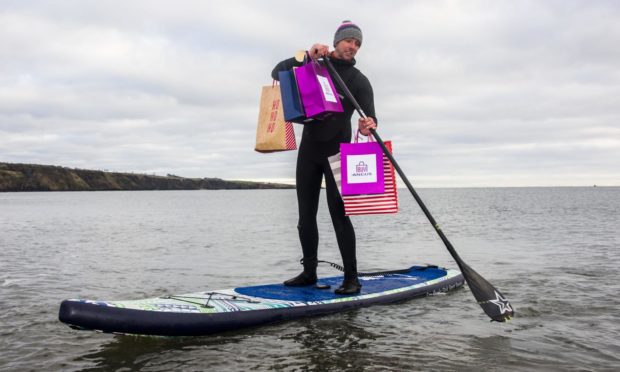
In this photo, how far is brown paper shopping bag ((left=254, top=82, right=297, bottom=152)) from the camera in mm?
5652

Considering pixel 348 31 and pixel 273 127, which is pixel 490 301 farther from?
pixel 348 31

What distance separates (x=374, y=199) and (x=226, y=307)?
1.87 meters

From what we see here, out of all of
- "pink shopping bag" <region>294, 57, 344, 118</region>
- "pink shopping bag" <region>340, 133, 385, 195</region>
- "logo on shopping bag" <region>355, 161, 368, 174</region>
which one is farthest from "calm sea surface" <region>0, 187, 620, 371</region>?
"pink shopping bag" <region>294, 57, 344, 118</region>

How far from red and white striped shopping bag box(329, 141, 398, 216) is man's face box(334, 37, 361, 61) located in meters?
1.08

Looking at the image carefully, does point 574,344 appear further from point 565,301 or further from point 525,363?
point 565,301

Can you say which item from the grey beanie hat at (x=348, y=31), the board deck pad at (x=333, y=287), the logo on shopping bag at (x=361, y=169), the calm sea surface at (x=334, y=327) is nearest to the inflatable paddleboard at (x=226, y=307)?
the board deck pad at (x=333, y=287)

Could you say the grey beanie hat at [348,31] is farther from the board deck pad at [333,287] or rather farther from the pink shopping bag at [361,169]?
the board deck pad at [333,287]

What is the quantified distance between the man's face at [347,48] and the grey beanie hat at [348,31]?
4 centimetres

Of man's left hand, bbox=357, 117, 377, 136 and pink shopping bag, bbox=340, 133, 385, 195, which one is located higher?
man's left hand, bbox=357, 117, 377, 136

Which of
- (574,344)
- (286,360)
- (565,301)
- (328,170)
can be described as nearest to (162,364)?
(286,360)

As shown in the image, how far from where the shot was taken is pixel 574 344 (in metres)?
4.62

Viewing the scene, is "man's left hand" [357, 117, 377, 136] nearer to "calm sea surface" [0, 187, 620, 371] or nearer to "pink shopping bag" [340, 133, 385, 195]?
"pink shopping bag" [340, 133, 385, 195]

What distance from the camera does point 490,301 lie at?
5.08 m

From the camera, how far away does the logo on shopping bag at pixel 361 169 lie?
5.30 meters
